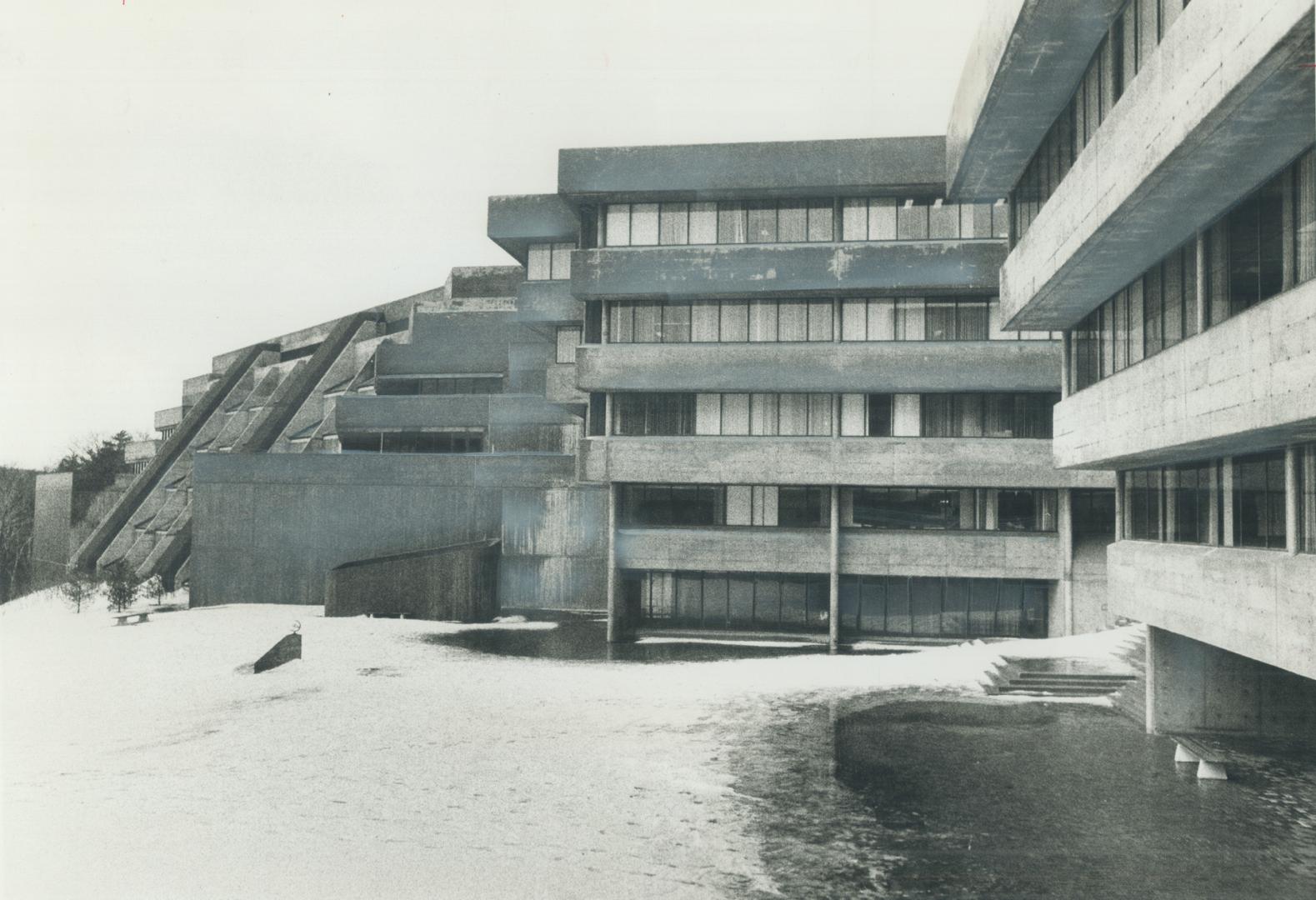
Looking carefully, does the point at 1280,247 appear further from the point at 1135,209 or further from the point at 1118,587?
the point at 1118,587

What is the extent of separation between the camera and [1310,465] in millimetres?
16125

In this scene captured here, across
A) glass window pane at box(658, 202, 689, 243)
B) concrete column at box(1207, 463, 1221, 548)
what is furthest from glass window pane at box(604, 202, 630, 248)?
concrete column at box(1207, 463, 1221, 548)

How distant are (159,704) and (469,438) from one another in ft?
104

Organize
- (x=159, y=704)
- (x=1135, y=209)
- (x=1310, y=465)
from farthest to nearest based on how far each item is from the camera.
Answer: (x=159, y=704) → (x=1135, y=209) → (x=1310, y=465)

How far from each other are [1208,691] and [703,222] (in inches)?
935

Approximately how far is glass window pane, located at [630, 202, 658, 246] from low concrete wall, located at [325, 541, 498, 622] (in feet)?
46.6

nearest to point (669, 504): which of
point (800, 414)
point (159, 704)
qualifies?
point (800, 414)

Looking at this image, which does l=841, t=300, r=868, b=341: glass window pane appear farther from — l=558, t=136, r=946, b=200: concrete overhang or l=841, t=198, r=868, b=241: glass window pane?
l=558, t=136, r=946, b=200: concrete overhang

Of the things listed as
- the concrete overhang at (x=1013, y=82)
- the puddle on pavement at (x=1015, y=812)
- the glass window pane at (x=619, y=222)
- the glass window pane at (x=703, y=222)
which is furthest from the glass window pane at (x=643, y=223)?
the puddle on pavement at (x=1015, y=812)

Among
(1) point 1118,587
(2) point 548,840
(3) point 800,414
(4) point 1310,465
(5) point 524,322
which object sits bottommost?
(2) point 548,840

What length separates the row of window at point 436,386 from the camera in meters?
58.3

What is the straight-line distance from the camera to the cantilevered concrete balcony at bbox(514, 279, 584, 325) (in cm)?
4500

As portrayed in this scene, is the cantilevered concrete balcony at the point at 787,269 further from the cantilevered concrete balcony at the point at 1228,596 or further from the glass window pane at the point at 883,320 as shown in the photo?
the cantilevered concrete balcony at the point at 1228,596

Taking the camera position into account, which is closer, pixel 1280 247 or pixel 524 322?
pixel 1280 247
